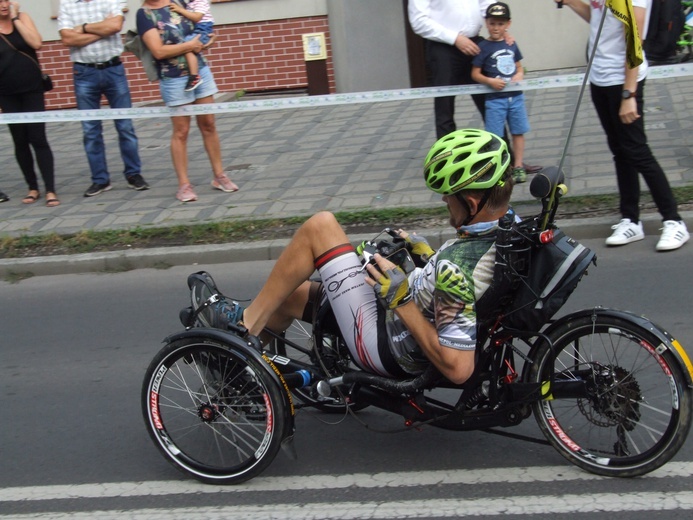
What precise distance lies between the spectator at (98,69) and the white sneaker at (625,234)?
4.52m

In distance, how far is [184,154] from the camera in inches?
321

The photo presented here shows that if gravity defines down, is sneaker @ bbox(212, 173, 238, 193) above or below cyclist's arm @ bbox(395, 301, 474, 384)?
below

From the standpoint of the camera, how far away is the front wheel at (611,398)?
348 centimetres

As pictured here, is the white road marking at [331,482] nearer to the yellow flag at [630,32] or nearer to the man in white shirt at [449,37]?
the yellow flag at [630,32]

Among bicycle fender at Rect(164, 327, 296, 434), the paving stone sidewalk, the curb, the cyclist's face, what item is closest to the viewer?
the cyclist's face

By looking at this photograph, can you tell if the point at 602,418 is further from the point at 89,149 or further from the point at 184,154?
the point at 89,149

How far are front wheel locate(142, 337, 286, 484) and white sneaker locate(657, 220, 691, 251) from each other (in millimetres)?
3546

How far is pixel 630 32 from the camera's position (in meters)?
5.58

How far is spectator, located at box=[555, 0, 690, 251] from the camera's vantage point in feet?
19.4

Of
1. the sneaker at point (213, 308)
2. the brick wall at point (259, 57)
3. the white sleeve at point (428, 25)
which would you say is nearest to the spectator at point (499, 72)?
the white sleeve at point (428, 25)

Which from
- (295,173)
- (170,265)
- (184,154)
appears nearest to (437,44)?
(295,173)

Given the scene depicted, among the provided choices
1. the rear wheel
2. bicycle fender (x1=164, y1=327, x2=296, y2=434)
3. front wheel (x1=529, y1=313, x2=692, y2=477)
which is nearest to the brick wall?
the rear wheel

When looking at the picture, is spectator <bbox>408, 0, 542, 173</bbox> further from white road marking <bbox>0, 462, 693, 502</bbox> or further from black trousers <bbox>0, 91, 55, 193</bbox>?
white road marking <bbox>0, 462, 693, 502</bbox>

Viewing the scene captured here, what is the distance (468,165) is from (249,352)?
1.17 metres
